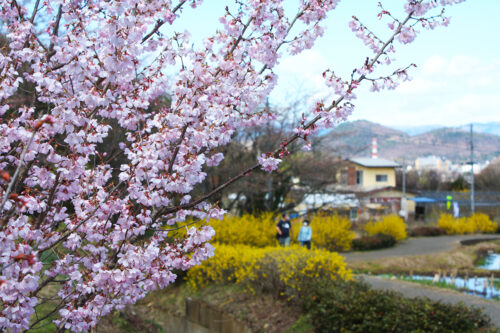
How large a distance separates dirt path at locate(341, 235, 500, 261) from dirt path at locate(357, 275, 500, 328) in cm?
779

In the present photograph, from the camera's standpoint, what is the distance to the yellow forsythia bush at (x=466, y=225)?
32.9 meters

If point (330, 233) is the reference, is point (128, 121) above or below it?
above

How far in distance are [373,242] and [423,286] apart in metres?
13.6

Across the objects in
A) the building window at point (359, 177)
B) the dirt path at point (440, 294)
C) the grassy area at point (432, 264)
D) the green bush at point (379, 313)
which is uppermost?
the building window at point (359, 177)

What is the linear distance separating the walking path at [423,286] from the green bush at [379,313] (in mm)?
532

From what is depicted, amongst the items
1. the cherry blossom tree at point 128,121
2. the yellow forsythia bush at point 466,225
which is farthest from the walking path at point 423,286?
the cherry blossom tree at point 128,121

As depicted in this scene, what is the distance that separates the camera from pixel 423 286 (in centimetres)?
1151

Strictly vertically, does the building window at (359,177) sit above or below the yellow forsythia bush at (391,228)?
above

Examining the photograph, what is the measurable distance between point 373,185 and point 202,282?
44.8 metres

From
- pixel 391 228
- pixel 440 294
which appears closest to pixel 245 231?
pixel 440 294

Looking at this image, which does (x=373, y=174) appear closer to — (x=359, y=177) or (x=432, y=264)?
(x=359, y=177)

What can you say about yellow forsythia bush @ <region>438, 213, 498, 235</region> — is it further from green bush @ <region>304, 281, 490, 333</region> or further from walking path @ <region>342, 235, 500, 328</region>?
green bush @ <region>304, 281, 490, 333</region>

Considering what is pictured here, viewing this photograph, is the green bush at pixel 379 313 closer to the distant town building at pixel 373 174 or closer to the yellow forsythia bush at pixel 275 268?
the yellow forsythia bush at pixel 275 268

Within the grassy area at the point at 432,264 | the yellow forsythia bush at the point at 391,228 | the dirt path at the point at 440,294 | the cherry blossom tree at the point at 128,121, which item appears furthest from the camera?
the yellow forsythia bush at the point at 391,228
